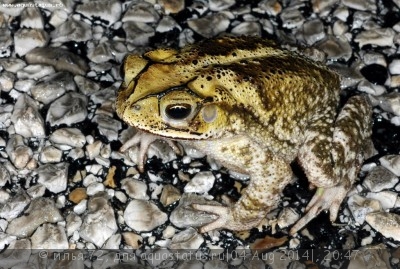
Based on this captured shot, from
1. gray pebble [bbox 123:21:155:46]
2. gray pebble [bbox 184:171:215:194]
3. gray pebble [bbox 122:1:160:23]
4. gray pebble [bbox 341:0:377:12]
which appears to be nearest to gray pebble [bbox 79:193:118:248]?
gray pebble [bbox 184:171:215:194]

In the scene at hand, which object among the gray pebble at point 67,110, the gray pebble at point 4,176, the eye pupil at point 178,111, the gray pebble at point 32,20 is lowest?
the gray pebble at point 4,176

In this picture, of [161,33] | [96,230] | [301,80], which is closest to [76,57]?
[161,33]

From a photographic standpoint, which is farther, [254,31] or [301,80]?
[254,31]

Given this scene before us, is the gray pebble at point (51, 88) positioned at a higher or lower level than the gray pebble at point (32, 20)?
lower

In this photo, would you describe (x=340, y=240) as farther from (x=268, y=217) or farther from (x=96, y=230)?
(x=96, y=230)

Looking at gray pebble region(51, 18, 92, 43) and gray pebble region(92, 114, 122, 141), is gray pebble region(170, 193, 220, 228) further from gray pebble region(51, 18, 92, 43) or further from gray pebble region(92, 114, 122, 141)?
gray pebble region(51, 18, 92, 43)

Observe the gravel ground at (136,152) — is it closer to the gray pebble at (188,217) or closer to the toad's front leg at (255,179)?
the gray pebble at (188,217)

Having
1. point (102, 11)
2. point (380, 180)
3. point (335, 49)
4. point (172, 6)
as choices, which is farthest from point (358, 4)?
point (102, 11)

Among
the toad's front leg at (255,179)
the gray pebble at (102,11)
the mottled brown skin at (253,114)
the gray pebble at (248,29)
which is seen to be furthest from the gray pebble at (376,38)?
the gray pebble at (102,11)
